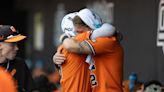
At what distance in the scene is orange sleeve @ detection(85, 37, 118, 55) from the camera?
403cm

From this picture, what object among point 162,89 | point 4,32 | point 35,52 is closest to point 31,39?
point 35,52

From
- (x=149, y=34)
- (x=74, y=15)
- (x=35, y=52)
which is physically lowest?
(x=35, y=52)

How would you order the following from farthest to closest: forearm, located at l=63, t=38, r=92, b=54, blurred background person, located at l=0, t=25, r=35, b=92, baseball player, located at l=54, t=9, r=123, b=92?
1. blurred background person, located at l=0, t=25, r=35, b=92
2. baseball player, located at l=54, t=9, r=123, b=92
3. forearm, located at l=63, t=38, r=92, b=54

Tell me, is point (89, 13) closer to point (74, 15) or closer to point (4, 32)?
point (74, 15)

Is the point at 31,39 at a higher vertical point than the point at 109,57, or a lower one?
lower

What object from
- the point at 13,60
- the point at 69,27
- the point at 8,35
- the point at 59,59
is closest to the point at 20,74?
the point at 13,60

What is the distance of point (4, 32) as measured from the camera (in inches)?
173

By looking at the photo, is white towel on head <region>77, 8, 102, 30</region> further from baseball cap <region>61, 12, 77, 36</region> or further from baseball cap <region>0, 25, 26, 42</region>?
baseball cap <region>0, 25, 26, 42</region>

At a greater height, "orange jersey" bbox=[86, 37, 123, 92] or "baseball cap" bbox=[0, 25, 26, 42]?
"baseball cap" bbox=[0, 25, 26, 42]

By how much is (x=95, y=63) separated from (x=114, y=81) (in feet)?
0.67

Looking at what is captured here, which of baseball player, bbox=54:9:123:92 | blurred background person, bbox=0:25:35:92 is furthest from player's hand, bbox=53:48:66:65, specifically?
blurred background person, bbox=0:25:35:92

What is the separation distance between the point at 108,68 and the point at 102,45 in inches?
8.4

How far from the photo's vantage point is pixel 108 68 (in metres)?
4.15

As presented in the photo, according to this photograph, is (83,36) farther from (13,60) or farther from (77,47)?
(13,60)
